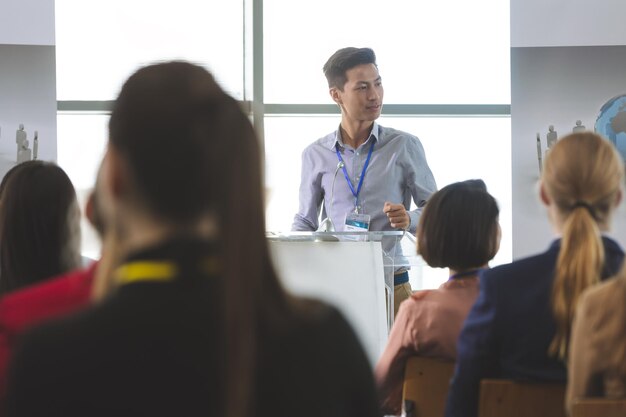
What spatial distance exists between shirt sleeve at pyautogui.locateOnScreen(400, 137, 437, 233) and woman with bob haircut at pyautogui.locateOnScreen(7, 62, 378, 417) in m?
3.68

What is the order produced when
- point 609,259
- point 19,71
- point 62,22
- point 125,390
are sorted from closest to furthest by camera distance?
1. point 125,390
2. point 609,259
3. point 19,71
4. point 62,22

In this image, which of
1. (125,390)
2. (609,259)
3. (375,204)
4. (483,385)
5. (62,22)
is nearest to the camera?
(125,390)

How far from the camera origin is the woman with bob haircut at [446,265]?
2512 mm

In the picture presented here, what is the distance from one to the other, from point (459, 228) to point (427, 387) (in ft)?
1.48

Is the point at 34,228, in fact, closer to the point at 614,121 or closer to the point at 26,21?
the point at 26,21

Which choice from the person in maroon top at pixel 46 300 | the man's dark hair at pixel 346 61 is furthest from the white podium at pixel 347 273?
the person in maroon top at pixel 46 300

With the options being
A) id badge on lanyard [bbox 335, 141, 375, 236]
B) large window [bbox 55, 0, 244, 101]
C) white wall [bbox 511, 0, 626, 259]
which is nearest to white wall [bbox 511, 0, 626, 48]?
white wall [bbox 511, 0, 626, 259]

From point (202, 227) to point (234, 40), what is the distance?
5893 millimetres

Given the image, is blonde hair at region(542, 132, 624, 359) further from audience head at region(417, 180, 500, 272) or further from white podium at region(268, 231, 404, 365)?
white podium at region(268, 231, 404, 365)

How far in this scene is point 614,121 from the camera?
587cm

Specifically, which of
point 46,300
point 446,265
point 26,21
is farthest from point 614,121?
point 46,300

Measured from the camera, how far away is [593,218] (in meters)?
2.05

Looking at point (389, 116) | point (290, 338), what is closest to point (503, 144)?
point (389, 116)

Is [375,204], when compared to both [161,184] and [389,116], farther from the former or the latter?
[161,184]
